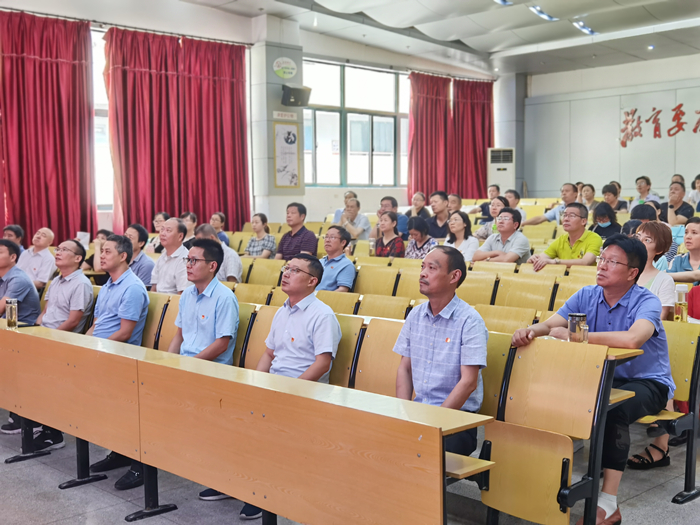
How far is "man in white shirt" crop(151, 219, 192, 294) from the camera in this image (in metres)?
5.38

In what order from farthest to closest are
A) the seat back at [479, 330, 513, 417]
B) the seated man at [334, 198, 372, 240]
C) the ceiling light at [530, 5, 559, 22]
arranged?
the ceiling light at [530, 5, 559, 22] → the seated man at [334, 198, 372, 240] → the seat back at [479, 330, 513, 417]

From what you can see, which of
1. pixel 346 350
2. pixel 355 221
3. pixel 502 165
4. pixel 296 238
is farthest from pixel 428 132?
pixel 346 350

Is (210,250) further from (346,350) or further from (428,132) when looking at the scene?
(428,132)

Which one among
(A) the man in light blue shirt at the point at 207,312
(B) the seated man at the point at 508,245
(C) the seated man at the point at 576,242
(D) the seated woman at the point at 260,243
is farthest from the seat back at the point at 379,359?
(D) the seated woman at the point at 260,243

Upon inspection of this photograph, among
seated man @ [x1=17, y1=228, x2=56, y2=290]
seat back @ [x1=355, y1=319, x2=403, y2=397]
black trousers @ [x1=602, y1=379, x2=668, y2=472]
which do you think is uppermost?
seated man @ [x1=17, y1=228, x2=56, y2=290]

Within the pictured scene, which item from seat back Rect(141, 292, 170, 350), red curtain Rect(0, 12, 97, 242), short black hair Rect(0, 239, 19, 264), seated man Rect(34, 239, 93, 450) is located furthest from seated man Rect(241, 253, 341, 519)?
red curtain Rect(0, 12, 97, 242)

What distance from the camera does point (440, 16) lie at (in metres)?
10.3

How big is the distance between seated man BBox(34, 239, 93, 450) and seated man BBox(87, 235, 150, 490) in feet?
0.62

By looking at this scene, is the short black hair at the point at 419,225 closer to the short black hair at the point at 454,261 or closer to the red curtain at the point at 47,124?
the short black hair at the point at 454,261

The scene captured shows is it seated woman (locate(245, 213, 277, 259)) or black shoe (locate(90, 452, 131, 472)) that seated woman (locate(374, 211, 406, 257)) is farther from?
black shoe (locate(90, 452, 131, 472))

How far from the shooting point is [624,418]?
106 inches

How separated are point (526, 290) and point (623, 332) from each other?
184cm

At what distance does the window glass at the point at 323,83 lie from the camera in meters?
12.6

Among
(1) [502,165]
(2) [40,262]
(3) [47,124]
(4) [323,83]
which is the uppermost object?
(4) [323,83]
